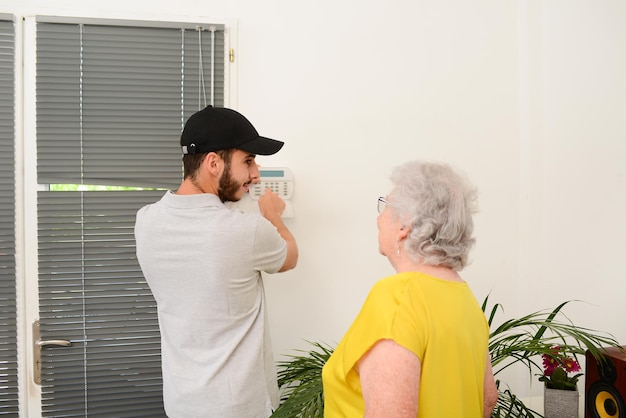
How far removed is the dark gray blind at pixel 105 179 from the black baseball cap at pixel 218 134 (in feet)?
1.91

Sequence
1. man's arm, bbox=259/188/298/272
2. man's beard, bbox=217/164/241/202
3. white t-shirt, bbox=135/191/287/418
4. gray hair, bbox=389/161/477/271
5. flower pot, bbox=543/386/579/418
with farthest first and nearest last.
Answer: flower pot, bbox=543/386/579/418 < man's arm, bbox=259/188/298/272 < man's beard, bbox=217/164/241/202 < white t-shirt, bbox=135/191/287/418 < gray hair, bbox=389/161/477/271

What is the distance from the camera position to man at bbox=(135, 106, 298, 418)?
1723 mm

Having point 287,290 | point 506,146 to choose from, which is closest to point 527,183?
point 506,146

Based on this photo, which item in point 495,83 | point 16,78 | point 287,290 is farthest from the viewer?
point 495,83

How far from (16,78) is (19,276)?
771 millimetres

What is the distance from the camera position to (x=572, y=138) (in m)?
2.67

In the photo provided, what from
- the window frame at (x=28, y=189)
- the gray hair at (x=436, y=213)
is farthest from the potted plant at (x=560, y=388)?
the window frame at (x=28, y=189)

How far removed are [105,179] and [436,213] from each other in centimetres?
148

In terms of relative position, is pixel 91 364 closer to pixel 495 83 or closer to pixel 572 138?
pixel 495 83

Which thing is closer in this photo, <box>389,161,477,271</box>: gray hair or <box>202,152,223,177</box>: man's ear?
<box>389,161,477,271</box>: gray hair

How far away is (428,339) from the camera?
1.29m

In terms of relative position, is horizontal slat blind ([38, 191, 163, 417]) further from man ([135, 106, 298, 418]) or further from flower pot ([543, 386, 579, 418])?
flower pot ([543, 386, 579, 418])

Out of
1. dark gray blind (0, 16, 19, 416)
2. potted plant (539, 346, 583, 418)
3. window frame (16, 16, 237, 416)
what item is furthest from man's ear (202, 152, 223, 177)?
potted plant (539, 346, 583, 418)

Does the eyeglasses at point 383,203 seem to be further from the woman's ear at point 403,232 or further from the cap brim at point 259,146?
the cap brim at point 259,146
